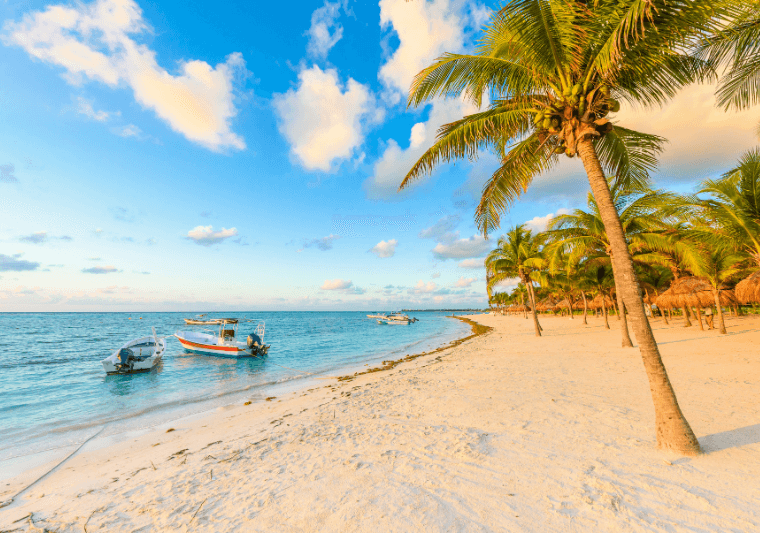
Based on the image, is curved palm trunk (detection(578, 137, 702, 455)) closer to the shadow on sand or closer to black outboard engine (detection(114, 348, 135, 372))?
the shadow on sand

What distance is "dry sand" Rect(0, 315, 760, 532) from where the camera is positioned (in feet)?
9.66

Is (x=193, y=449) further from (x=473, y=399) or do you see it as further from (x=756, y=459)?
(x=756, y=459)

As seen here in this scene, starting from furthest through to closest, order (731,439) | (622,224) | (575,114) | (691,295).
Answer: (691,295)
(622,224)
(575,114)
(731,439)

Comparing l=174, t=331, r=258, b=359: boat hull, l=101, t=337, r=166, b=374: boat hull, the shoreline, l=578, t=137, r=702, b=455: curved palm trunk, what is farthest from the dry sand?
l=174, t=331, r=258, b=359: boat hull

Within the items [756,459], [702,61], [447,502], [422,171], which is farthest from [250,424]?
[702,61]

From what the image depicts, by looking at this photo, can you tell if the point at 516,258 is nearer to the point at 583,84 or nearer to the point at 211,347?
the point at 583,84

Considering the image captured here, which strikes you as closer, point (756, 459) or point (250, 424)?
point (756, 459)

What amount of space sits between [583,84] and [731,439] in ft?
18.0

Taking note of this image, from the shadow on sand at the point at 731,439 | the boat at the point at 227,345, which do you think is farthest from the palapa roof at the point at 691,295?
the boat at the point at 227,345

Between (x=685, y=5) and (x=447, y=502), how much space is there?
651cm

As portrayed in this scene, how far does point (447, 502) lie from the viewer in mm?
3182

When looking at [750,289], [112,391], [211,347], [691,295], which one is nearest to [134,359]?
[112,391]

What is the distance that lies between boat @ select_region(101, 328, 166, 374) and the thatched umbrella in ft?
116

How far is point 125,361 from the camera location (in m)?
16.4
